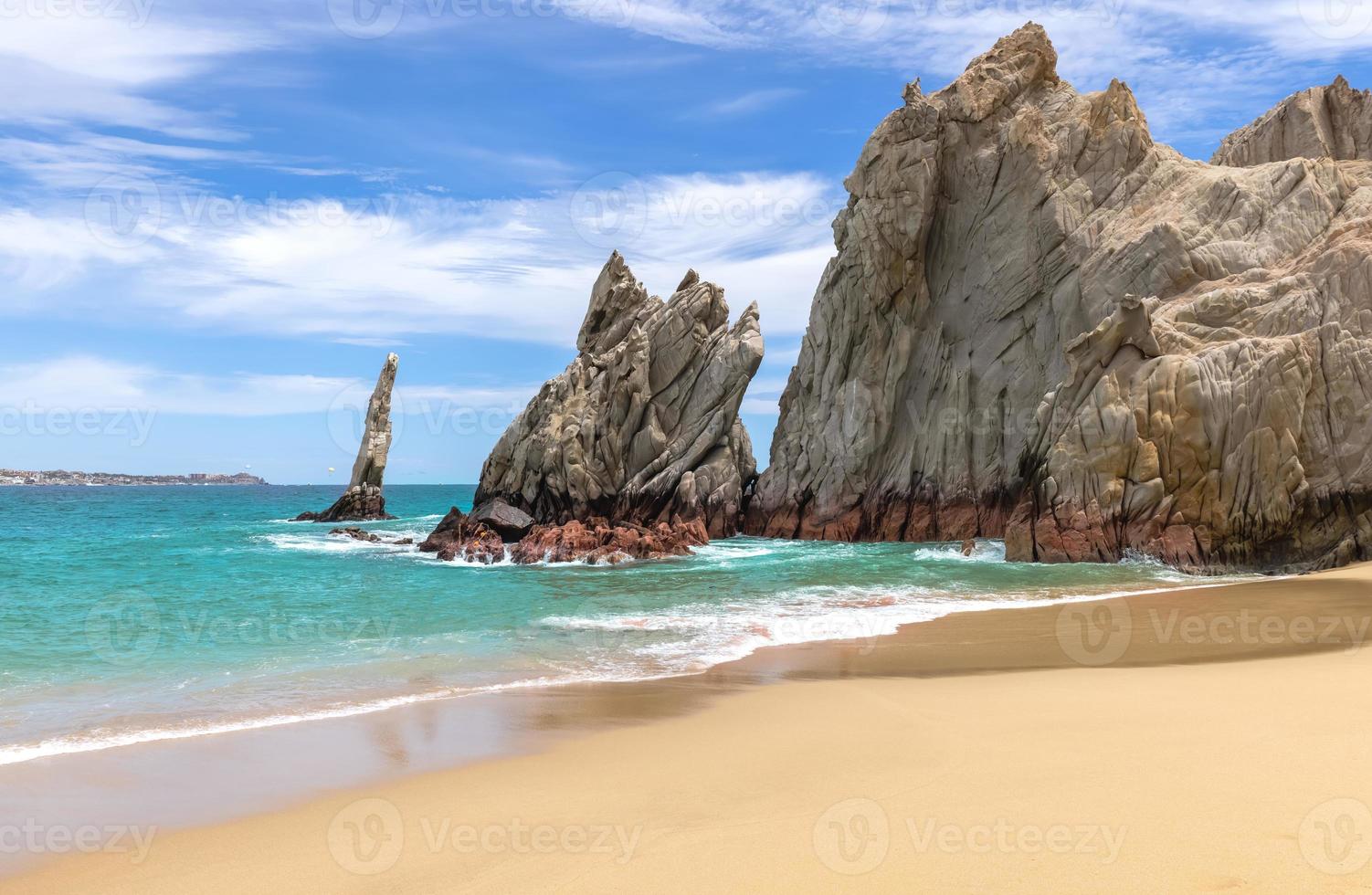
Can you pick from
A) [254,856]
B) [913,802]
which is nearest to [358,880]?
[254,856]

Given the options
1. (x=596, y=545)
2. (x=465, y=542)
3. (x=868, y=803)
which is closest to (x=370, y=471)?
(x=465, y=542)

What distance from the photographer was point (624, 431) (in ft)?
145

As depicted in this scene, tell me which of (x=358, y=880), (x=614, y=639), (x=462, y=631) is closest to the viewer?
(x=358, y=880)

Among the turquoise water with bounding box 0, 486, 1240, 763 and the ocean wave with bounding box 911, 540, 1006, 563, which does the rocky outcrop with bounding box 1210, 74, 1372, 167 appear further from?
the turquoise water with bounding box 0, 486, 1240, 763

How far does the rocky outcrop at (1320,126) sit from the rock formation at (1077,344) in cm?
36

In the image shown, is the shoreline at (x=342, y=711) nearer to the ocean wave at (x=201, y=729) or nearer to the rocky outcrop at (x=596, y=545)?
the ocean wave at (x=201, y=729)

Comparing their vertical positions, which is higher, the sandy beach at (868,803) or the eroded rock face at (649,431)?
the eroded rock face at (649,431)

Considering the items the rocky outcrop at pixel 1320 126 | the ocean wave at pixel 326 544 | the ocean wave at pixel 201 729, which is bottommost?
the ocean wave at pixel 326 544

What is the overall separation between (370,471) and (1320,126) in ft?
180

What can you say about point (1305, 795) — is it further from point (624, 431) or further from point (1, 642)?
point (624, 431)

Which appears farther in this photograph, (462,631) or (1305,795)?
(462,631)

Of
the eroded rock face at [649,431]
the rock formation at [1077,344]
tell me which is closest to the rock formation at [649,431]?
the eroded rock face at [649,431]

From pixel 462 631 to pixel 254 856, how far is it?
9.93 metres

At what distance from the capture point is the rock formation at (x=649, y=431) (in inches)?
1677
